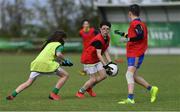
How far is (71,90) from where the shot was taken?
49.9 feet

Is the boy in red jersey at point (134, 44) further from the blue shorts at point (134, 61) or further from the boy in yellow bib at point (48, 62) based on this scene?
the boy in yellow bib at point (48, 62)

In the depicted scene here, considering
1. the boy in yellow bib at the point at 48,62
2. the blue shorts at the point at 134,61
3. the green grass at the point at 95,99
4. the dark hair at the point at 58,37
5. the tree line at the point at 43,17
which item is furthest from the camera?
the tree line at the point at 43,17

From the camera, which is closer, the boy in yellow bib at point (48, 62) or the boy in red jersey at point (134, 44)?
the boy in red jersey at point (134, 44)

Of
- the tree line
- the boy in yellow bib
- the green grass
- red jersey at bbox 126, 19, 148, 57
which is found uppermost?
red jersey at bbox 126, 19, 148, 57

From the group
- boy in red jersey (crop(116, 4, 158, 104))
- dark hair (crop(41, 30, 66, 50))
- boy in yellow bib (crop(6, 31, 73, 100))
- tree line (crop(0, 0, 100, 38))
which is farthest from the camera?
tree line (crop(0, 0, 100, 38))

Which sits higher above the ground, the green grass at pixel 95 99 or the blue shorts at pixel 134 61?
the blue shorts at pixel 134 61

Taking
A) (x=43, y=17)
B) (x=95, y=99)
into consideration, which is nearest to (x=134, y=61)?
(x=95, y=99)

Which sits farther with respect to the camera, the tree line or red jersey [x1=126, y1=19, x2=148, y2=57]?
the tree line

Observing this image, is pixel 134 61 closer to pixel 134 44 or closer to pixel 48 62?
pixel 134 44

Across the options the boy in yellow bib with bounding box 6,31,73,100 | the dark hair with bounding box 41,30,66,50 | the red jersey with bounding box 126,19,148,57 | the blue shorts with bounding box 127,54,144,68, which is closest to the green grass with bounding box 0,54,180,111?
the boy in yellow bib with bounding box 6,31,73,100

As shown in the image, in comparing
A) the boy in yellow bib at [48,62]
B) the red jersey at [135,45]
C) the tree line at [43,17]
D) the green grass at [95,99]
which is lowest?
the tree line at [43,17]

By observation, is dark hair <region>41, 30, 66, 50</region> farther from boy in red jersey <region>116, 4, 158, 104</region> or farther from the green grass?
boy in red jersey <region>116, 4, 158, 104</region>

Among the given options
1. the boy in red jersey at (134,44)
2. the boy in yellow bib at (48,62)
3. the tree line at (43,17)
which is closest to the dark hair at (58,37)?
the boy in yellow bib at (48,62)

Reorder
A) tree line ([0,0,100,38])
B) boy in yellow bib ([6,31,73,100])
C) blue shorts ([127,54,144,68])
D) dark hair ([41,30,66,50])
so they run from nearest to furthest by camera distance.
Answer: blue shorts ([127,54,144,68]) → boy in yellow bib ([6,31,73,100]) → dark hair ([41,30,66,50]) → tree line ([0,0,100,38])
